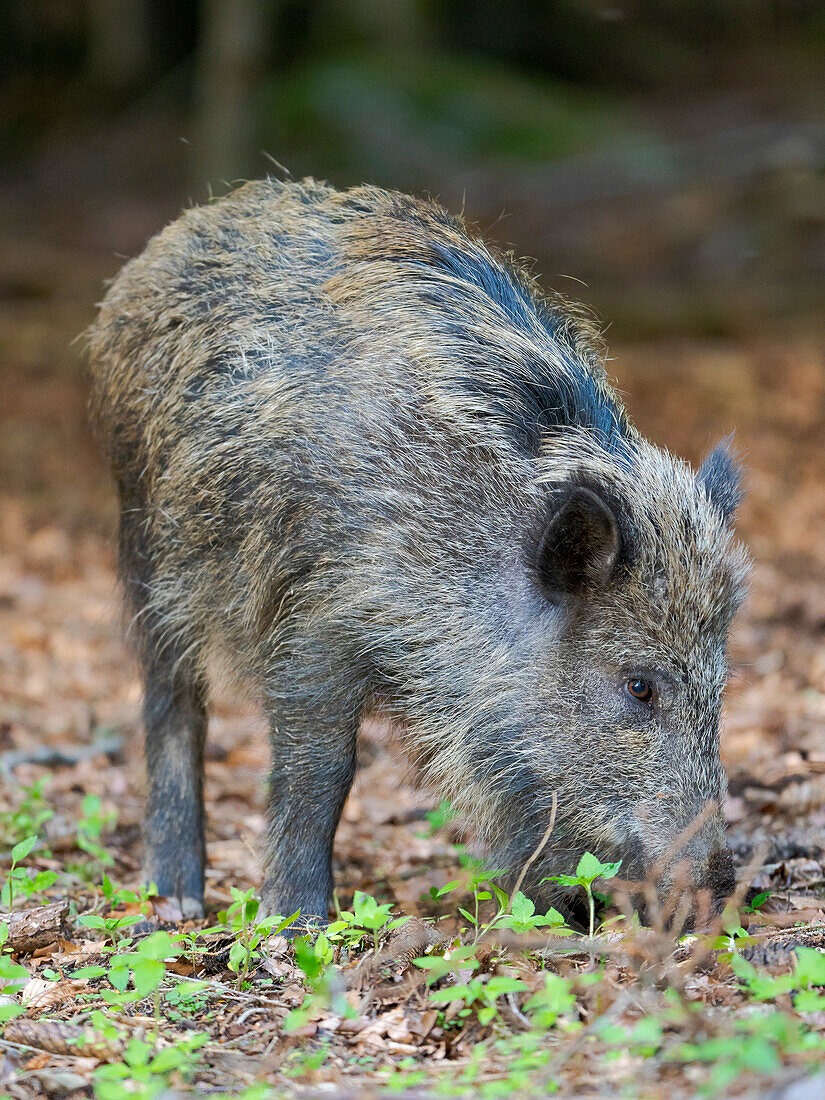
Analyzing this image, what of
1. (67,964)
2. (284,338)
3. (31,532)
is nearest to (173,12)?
(31,532)

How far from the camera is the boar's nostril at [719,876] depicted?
3523 millimetres

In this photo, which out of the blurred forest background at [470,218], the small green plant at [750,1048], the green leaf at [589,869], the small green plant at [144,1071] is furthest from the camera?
the blurred forest background at [470,218]

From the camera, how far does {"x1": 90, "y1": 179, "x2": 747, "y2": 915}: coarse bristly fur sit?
3846mm

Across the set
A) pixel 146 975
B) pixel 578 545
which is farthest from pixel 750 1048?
pixel 578 545

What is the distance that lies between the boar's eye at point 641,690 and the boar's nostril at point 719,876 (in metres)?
0.52

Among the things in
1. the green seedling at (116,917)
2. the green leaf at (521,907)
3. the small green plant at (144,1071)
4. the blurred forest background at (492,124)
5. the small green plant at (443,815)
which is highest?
the blurred forest background at (492,124)

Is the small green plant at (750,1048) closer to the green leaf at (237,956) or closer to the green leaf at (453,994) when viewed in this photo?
the green leaf at (453,994)

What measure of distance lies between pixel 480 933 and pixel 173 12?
22.5 meters

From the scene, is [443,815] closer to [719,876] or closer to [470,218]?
[719,876]

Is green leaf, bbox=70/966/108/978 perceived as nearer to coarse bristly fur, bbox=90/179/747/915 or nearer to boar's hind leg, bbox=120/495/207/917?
coarse bristly fur, bbox=90/179/747/915

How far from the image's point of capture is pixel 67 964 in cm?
367

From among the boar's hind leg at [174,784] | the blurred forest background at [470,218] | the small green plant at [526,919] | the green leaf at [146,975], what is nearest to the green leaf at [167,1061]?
the green leaf at [146,975]

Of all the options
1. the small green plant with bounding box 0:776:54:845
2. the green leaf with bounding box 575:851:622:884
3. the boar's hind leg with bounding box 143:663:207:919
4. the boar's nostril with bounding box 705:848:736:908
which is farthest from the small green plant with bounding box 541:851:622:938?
the small green plant with bounding box 0:776:54:845

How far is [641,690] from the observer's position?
151 inches
